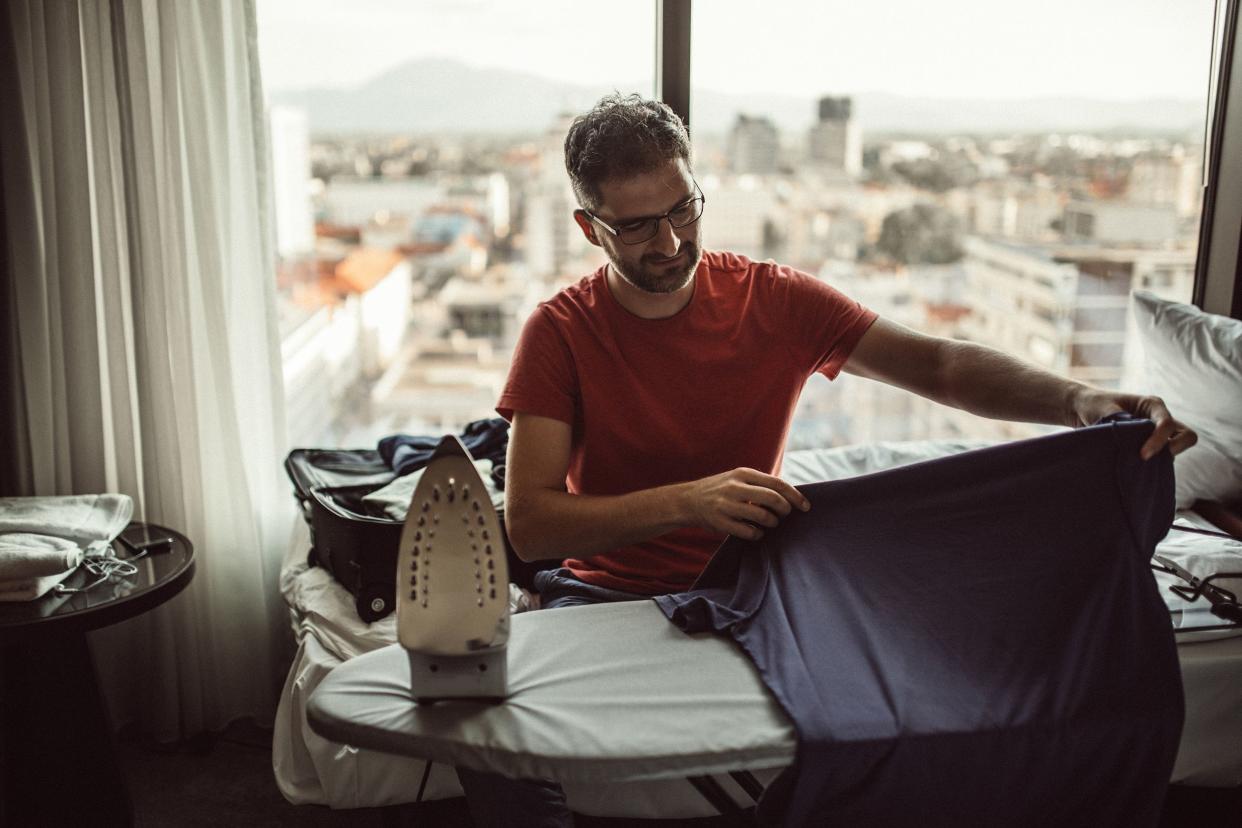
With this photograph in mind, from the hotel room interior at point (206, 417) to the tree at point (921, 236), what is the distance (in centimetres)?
50

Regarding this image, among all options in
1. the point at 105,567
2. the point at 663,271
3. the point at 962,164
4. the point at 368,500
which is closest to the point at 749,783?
the point at 663,271

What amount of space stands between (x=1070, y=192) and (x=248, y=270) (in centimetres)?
197

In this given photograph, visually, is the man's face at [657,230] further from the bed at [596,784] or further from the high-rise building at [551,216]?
the high-rise building at [551,216]

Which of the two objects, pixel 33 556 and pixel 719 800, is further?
pixel 33 556

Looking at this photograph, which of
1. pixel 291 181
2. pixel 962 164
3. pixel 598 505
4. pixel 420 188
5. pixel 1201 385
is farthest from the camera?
pixel 962 164

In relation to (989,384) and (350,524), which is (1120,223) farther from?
(350,524)

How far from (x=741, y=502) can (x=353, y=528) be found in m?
0.81

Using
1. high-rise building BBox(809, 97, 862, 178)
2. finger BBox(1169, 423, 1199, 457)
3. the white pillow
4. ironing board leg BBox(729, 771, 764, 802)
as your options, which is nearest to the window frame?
the white pillow

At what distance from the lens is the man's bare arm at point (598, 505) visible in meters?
1.30

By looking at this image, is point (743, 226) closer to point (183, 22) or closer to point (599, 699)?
point (183, 22)

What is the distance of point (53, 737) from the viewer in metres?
1.76

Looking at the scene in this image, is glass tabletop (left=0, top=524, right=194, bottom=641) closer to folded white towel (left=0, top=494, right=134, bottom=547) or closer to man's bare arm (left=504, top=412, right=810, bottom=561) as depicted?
folded white towel (left=0, top=494, right=134, bottom=547)

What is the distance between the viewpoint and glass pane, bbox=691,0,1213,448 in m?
2.46

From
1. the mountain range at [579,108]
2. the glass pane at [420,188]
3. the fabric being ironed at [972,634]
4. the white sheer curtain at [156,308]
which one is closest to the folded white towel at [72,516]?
the white sheer curtain at [156,308]
